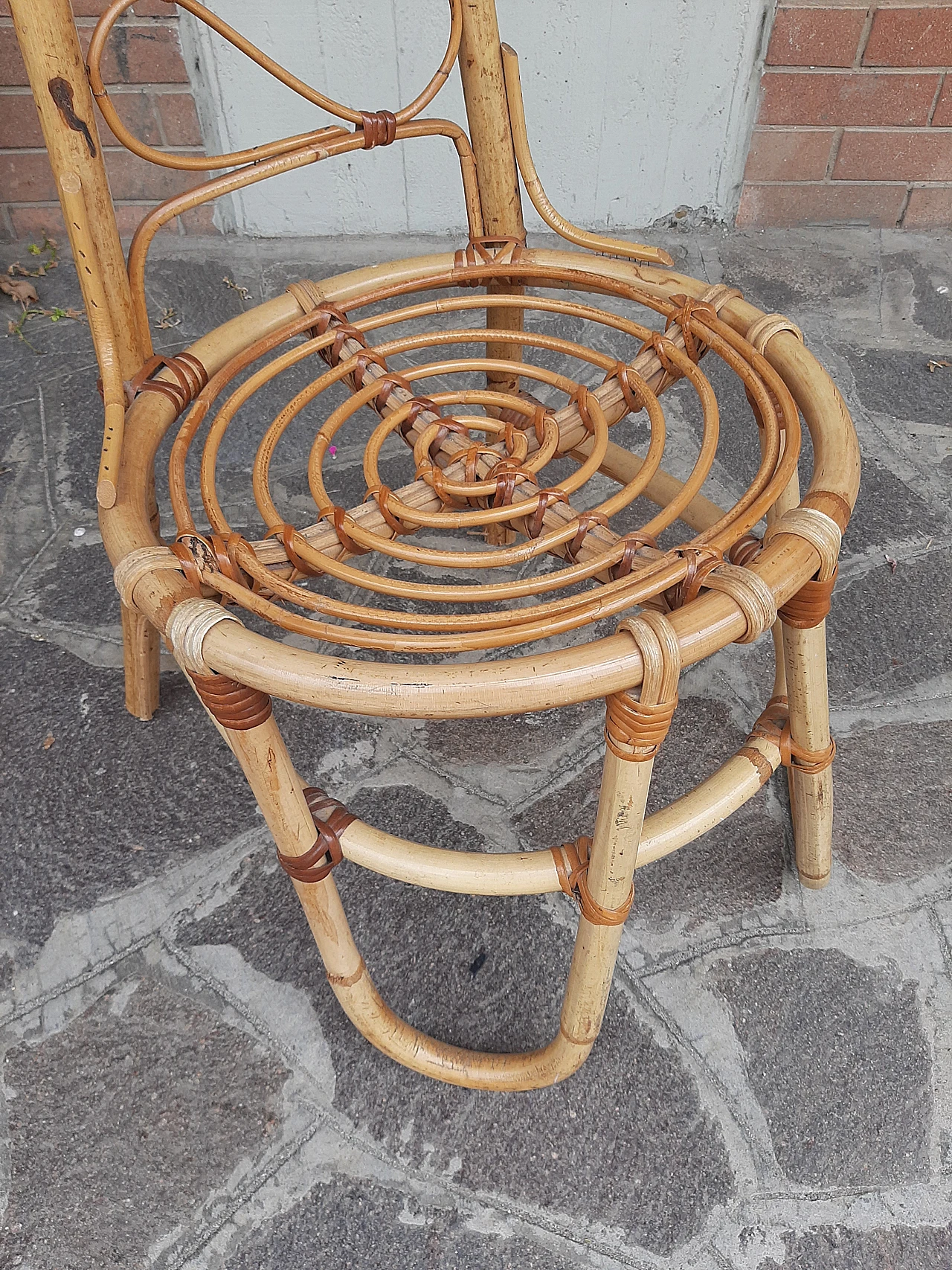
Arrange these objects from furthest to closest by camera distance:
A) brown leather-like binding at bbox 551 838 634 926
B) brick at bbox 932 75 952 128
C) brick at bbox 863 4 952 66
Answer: brick at bbox 932 75 952 128, brick at bbox 863 4 952 66, brown leather-like binding at bbox 551 838 634 926

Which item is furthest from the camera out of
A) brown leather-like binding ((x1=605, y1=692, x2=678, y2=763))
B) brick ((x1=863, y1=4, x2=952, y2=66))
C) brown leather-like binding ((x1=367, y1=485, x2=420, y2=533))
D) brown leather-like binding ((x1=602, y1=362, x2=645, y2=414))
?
brick ((x1=863, y1=4, x2=952, y2=66))

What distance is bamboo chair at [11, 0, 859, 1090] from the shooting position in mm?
754

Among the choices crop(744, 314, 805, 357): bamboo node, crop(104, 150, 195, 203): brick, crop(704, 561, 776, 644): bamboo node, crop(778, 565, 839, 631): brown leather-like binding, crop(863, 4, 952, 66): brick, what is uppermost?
crop(863, 4, 952, 66): brick

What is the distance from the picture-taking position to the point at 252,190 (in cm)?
234

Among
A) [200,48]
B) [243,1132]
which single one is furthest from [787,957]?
[200,48]

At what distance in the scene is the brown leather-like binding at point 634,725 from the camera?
0.74 m

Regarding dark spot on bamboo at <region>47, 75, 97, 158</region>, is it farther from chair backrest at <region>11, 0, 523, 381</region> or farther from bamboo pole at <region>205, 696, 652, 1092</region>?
bamboo pole at <region>205, 696, 652, 1092</region>

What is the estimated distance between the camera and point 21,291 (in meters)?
2.24

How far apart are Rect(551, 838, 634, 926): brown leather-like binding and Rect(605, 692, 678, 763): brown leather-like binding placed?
0.50ft

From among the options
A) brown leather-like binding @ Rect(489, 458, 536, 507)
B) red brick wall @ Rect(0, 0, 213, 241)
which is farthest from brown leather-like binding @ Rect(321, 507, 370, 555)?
red brick wall @ Rect(0, 0, 213, 241)

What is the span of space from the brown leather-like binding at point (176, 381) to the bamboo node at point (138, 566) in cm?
27

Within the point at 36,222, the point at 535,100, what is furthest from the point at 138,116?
the point at 535,100

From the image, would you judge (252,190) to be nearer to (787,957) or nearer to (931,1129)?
(787,957)

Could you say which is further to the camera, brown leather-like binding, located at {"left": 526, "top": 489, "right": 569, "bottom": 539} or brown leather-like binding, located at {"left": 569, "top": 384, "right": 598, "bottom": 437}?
brown leather-like binding, located at {"left": 569, "top": 384, "right": 598, "bottom": 437}
